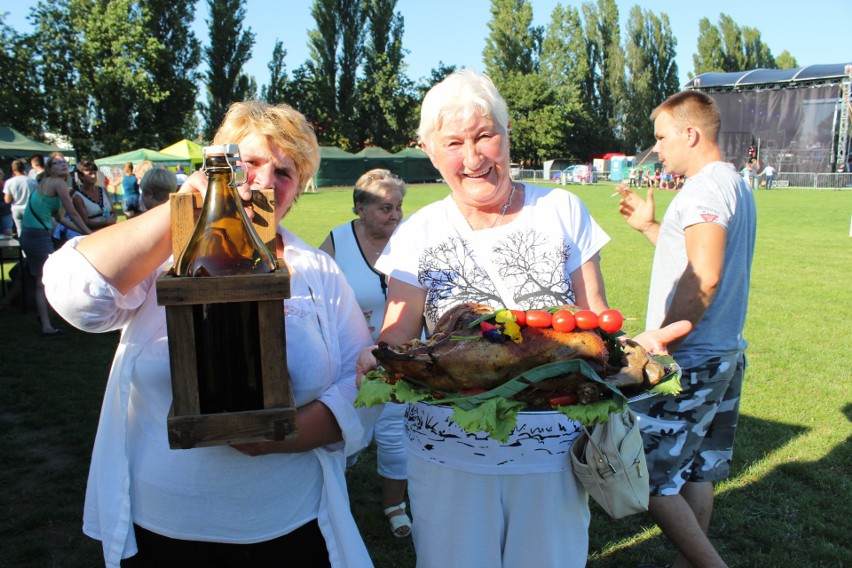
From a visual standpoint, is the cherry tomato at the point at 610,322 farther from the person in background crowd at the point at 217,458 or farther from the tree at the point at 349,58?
the tree at the point at 349,58

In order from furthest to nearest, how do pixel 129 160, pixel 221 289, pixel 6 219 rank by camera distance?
1. pixel 129 160
2. pixel 6 219
3. pixel 221 289

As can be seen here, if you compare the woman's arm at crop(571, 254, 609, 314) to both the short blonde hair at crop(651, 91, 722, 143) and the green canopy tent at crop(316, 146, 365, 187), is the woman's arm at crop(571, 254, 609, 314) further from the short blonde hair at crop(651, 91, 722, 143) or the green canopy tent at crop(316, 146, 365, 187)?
the green canopy tent at crop(316, 146, 365, 187)

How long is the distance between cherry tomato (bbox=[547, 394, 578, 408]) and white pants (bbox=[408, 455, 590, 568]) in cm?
60

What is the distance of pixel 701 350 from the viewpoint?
358cm

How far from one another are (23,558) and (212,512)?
3.09 m

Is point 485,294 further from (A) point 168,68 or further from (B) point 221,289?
(A) point 168,68

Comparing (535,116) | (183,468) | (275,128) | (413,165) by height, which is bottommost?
(183,468)

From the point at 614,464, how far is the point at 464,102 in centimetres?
147

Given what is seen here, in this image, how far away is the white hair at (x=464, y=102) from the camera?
8.29 ft

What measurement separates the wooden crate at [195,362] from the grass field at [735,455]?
302 centimetres

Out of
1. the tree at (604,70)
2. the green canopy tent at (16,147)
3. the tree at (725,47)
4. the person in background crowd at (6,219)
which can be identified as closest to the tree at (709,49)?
the tree at (725,47)

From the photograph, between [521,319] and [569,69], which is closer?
[521,319]

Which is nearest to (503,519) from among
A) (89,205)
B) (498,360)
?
(498,360)

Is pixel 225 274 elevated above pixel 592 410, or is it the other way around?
pixel 225 274
